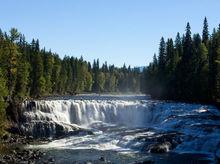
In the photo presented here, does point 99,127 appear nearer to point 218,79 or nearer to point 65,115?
point 65,115

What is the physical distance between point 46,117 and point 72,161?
26.8 m

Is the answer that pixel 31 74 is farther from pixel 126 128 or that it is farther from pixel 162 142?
pixel 162 142

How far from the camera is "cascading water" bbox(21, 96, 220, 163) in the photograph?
54594mm

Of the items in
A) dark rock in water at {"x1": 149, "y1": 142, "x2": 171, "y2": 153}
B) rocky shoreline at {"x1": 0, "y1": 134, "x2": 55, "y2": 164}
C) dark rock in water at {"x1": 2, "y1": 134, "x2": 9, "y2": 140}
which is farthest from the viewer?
dark rock in water at {"x1": 2, "y1": 134, "x2": 9, "y2": 140}

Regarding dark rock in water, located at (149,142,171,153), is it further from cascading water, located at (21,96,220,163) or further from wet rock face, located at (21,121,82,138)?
wet rock face, located at (21,121,82,138)

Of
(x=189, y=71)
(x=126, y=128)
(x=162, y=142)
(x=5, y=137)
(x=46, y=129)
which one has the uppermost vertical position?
(x=189, y=71)

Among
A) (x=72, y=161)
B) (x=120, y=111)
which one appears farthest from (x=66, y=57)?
(x=72, y=161)

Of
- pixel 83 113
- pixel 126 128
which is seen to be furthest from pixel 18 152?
pixel 83 113

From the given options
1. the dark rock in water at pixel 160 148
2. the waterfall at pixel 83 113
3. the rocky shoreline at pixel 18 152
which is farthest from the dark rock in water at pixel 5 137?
the dark rock in water at pixel 160 148

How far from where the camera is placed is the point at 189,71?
104 meters

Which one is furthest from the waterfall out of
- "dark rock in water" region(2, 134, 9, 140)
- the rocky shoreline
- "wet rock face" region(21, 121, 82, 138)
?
the rocky shoreline

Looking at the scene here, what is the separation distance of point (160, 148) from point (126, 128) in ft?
63.1

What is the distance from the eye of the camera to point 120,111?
84125 millimetres

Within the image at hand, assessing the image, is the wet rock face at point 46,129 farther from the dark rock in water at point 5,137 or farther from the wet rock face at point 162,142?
the wet rock face at point 162,142
